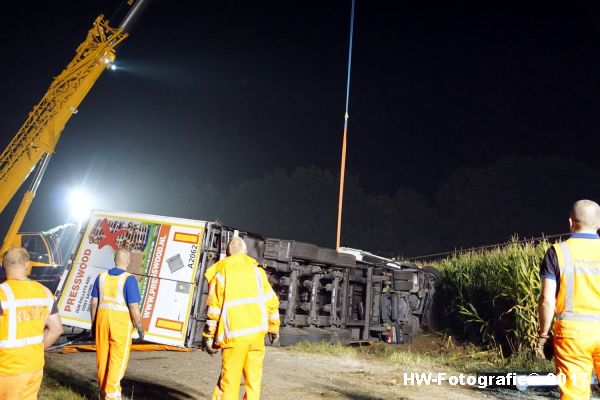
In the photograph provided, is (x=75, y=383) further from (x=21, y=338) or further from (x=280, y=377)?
(x=21, y=338)

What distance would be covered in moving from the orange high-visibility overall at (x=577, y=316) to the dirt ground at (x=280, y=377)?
308 centimetres

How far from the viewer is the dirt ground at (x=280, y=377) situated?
19.3 ft

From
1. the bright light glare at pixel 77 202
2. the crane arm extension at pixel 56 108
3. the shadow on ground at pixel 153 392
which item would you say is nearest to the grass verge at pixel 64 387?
the shadow on ground at pixel 153 392

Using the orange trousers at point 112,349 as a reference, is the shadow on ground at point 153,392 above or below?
below

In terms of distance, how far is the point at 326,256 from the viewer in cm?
980

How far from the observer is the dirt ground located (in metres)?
5.89

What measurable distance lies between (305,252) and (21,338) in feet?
20.8

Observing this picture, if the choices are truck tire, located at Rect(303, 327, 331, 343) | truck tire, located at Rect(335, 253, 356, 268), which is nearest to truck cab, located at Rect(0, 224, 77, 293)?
truck tire, located at Rect(303, 327, 331, 343)

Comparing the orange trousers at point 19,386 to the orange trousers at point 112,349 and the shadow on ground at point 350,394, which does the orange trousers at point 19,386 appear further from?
the shadow on ground at point 350,394

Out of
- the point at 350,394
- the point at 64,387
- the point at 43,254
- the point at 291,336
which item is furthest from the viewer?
the point at 43,254

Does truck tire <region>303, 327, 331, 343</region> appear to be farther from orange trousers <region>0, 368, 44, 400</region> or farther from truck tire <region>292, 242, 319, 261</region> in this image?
orange trousers <region>0, 368, 44, 400</region>

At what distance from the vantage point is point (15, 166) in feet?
40.9

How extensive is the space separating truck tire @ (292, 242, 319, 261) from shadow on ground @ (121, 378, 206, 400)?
A: 3.77m

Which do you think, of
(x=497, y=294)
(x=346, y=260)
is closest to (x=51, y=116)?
(x=346, y=260)
